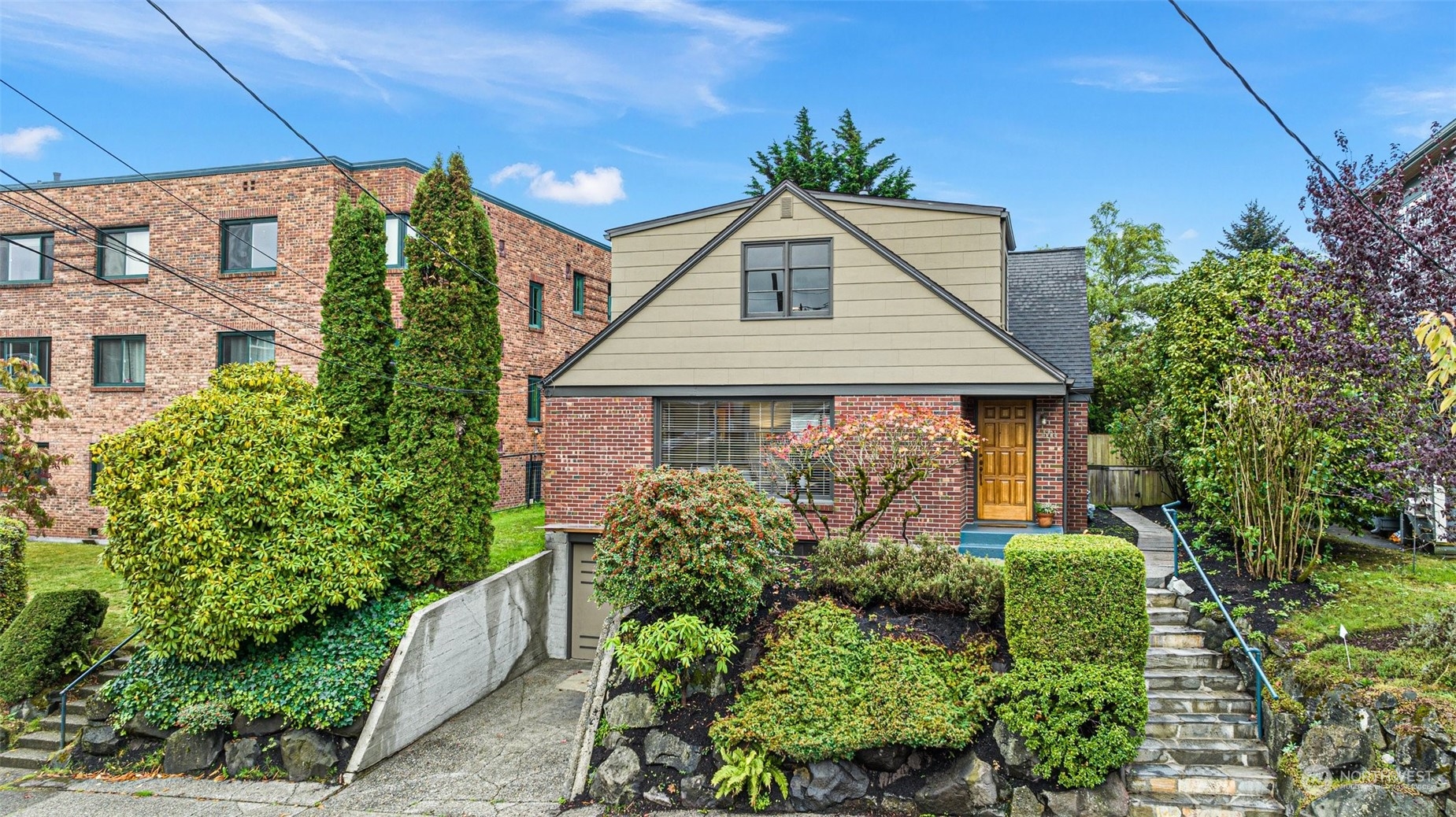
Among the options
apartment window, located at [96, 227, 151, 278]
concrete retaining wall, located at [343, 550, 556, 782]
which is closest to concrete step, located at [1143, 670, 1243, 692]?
concrete retaining wall, located at [343, 550, 556, 782]

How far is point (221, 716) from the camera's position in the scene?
9297 millimetres

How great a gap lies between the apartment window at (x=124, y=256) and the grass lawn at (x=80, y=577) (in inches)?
266

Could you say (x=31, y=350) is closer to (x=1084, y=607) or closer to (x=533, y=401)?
(x=533, y=401)

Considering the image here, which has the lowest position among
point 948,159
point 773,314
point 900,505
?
point 900,505

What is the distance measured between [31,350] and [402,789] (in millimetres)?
19633

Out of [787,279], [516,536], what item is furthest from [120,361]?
[787,279]

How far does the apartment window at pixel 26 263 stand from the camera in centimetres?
2062

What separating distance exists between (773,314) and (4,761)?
11.5 metres

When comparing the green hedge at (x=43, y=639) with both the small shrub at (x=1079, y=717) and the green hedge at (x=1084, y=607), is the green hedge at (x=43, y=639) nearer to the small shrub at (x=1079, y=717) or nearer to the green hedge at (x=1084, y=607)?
the small shrub at (x=1079, y=717)

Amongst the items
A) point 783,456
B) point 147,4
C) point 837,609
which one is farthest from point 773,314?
point 147,4

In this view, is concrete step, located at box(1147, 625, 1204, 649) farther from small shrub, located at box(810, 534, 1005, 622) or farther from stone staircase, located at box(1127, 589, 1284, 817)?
small shrub, located at box(810, 534, 1005, 622)

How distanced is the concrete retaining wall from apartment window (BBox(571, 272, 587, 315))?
1196cm

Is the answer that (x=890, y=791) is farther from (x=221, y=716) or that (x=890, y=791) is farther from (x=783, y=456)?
(x=221, y=716)

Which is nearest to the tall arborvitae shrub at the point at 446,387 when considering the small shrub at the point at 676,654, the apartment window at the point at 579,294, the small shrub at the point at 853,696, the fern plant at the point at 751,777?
the small shrub at the point at 676,654
